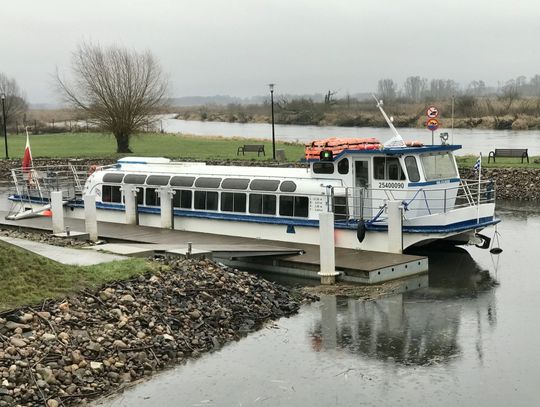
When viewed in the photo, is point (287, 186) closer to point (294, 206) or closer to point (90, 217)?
point (294, 206)

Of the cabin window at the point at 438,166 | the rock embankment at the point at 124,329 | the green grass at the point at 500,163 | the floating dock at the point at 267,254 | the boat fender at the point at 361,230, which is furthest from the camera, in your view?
the green grass at the point at 500,163

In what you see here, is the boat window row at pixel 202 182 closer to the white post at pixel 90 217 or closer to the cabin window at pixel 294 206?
the cabin window at pixel 294 206

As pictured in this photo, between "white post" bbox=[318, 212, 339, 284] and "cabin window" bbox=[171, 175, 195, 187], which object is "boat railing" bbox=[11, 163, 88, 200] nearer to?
"cabin window" bbox=[171, 175, 195, 187]

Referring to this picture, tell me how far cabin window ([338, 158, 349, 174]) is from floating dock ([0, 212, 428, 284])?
2355 mm

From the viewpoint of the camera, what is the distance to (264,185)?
2280 cm

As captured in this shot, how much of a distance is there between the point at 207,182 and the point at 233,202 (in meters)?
1.30

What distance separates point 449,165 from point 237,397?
40.3ft

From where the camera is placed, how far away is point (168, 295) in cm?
1498

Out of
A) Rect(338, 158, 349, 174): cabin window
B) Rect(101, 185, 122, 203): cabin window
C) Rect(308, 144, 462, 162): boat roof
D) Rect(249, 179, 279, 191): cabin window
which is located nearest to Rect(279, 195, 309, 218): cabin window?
Rect(249, 179, 279, 191): cabin window

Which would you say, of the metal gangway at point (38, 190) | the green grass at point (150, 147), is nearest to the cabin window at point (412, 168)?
the metal gangway at point (38, 190)

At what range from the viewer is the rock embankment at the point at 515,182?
3350 cm

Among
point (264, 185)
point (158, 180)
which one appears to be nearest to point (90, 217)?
point (158, 180)

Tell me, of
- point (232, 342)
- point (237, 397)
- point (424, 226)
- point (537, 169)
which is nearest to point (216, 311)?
point (232, 342)

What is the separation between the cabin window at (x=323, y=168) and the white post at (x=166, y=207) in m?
4.84
